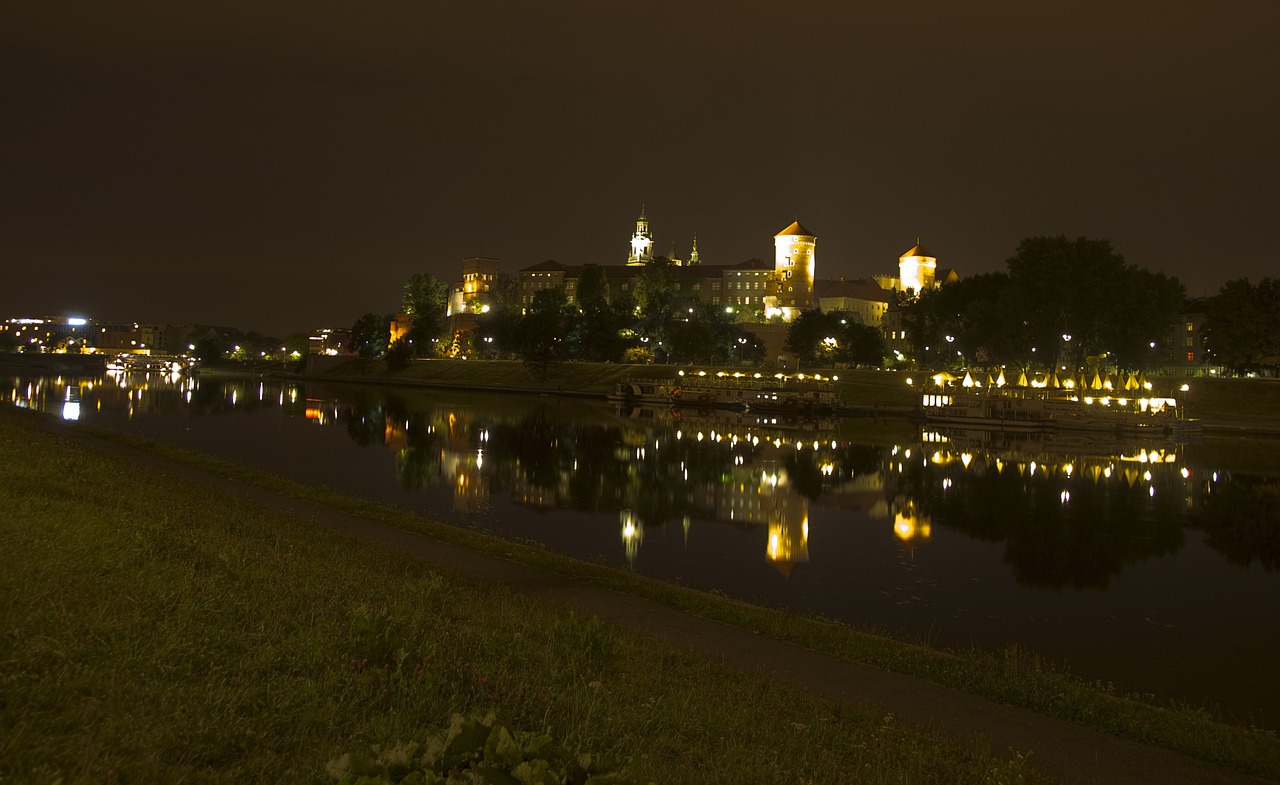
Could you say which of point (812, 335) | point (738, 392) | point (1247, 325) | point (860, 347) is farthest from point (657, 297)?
point (1247, 325)

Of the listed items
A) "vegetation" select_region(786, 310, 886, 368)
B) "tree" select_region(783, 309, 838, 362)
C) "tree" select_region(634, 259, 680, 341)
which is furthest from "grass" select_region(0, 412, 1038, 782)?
"tree" select_region(634, 259, 680, 341)

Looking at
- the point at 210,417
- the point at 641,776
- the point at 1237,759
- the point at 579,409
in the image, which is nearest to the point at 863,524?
the point at 1237,759

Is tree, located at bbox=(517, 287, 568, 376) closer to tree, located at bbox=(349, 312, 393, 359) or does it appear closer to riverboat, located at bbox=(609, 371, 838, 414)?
riverboat, located at bbox=(609, 371, 838, 414)

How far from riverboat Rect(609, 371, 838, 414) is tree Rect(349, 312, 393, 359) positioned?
238ft

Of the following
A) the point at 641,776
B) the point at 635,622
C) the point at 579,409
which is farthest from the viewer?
the point at 579,409

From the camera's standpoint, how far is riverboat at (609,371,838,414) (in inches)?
3324

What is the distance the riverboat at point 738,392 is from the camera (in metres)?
84.4

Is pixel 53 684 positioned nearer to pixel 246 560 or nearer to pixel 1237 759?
pixel 246 560

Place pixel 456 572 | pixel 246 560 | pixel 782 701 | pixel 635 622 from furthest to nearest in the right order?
1. pixel 456 572
2. pixel 635 622
3. pixel 246 560
4. pixel 782 701

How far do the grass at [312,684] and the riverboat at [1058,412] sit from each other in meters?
64.0

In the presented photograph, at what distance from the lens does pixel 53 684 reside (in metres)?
6.15

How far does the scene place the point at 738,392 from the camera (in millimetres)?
91375

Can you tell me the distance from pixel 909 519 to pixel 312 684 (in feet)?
74.3

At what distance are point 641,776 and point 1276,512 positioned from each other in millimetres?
31498
